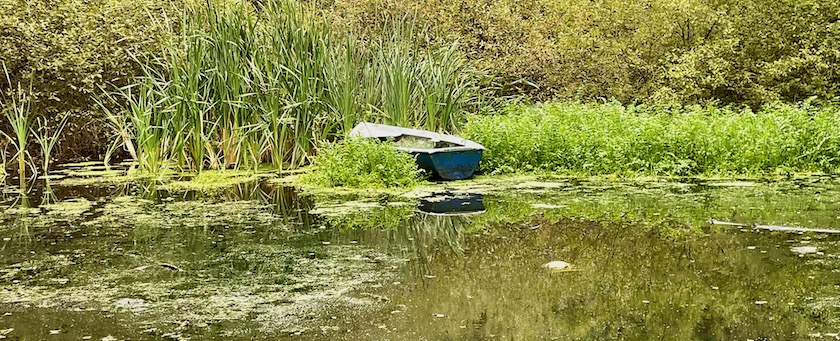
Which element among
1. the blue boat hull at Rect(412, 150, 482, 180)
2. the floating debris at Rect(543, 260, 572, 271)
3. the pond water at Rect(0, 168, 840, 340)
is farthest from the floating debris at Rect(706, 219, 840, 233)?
the blue boat hull at Rect(412, 150, 482, 180)

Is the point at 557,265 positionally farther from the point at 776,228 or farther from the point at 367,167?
the point at 367,167

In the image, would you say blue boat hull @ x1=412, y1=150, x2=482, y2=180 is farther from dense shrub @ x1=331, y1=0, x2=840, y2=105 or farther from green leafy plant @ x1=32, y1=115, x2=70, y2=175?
dense shrub @ x1=331, y1=0, x2=840, y2=105

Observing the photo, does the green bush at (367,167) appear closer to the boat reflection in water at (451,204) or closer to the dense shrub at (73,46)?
the boat reflection in water at (451,204)

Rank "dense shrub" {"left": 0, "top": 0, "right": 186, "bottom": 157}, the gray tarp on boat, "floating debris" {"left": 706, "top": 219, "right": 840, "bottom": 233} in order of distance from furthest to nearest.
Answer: "dense shrub" {"left": 0, "top": 0, "right": 186, "bottom": 157} → the gray tarp on boat → "floating debris" {"left": 706, "top": 219, "right": 840, "bottom": 233}

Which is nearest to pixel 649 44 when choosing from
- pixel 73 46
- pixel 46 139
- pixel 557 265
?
pixel 73 46

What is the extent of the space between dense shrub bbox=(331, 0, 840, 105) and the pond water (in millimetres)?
5859

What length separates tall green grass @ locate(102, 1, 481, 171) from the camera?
8133mm

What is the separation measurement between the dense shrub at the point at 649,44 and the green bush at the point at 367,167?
4976mm

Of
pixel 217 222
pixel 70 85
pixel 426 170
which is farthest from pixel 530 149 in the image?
pixel 70 85

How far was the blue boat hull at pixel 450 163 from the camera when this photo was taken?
736 centimetres

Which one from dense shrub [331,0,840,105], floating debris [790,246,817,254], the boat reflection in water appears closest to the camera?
floating debris [790,246,817,254]

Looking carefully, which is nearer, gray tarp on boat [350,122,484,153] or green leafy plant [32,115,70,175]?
gray tarp on boat [350,122,484,153]

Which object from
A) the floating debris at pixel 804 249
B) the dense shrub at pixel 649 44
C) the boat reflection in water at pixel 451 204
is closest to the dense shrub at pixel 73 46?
the dense shrub at pixel 649 44

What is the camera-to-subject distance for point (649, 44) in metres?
13.7
